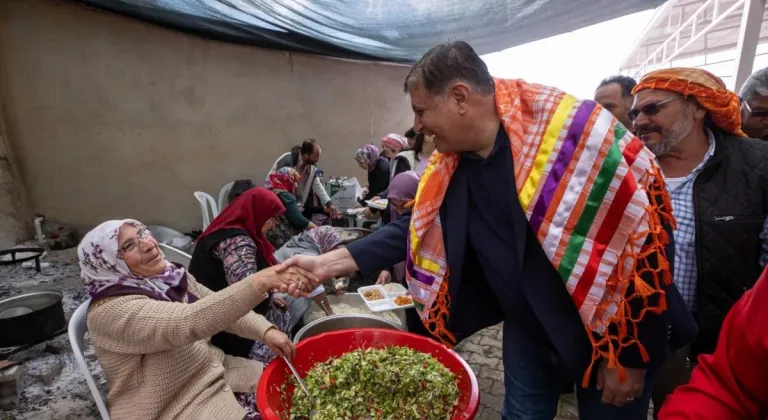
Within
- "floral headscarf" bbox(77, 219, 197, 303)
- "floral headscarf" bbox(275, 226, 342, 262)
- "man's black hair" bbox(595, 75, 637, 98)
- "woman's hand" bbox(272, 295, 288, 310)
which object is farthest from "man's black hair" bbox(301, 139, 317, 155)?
"floral headscarf" bbox(77, 219, 197, 303)

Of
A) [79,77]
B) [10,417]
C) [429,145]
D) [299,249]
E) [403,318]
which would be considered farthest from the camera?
[79,77]

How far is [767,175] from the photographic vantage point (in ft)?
5.65

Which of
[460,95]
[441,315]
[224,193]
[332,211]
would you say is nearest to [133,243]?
[441,315]

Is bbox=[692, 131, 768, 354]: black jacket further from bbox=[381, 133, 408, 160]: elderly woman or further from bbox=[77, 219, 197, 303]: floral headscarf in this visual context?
bbox=[381, 133, 408, 160]: elderly woman

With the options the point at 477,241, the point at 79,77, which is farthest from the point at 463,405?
the point at 79,77

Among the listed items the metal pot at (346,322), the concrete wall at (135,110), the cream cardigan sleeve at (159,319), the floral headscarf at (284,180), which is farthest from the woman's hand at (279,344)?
the concrete wall at (135,110)

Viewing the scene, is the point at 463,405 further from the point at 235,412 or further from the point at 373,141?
the point at 373,141

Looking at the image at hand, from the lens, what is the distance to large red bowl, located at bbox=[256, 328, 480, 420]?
1468 millimetres

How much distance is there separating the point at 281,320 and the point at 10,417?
A: 192 centimetres

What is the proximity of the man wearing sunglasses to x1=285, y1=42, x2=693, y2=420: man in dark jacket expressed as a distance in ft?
6.60

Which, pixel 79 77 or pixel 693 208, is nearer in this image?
pixel 693 208

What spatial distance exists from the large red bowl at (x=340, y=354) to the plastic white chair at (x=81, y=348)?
84 cm

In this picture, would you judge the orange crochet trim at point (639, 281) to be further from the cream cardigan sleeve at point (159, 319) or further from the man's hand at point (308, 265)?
the cream cardigan sleeve at point (159, 319)

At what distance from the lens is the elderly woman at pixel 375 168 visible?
6.66m
